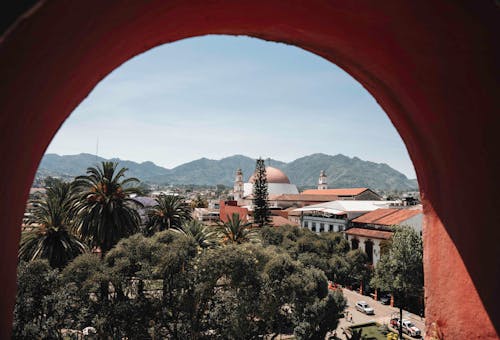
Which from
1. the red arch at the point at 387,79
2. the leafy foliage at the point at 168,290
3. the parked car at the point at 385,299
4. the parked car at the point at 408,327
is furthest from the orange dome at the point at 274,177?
the red arch at the point at 387,79

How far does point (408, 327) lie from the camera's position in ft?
70.5

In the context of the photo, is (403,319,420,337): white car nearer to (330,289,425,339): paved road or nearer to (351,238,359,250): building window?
(330,289,425,339): paved road

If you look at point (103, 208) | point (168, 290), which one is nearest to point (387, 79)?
point (168, 290)

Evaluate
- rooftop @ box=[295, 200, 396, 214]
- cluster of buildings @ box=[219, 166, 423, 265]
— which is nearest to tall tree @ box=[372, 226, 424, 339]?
cluster of buildings @ box=[219, 166, 423, 265]

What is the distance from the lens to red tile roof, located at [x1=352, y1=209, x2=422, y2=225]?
32341 mm

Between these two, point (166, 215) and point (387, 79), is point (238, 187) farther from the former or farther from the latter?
point (387, 79)

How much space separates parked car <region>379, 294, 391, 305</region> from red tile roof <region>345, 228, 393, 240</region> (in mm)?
5086

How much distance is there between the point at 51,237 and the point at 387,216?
3062 cm

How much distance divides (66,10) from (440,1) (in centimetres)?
186

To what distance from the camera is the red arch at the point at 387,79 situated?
1.48m

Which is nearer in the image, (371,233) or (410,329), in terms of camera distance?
(410,329)

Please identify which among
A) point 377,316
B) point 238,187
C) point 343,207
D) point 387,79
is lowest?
point 377,316

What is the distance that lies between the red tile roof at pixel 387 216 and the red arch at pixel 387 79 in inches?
1221

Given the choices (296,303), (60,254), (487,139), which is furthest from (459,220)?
(60,254)
